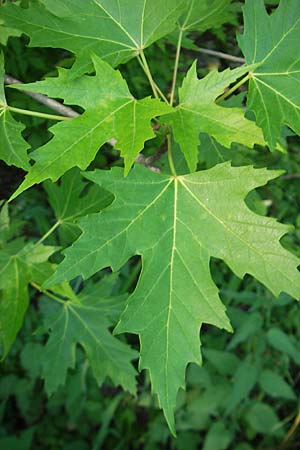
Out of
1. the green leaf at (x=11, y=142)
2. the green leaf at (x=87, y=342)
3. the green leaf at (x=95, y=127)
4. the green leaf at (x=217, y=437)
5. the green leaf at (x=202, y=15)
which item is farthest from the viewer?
the green leaf at (x=217, y=437)

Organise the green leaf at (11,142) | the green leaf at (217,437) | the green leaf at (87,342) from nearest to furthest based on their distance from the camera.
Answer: the green leaf at (11,142)
the green leaf at (87,342)
the green leaf at (217,437)

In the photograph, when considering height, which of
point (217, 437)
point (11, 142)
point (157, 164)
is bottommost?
point (217, 437)

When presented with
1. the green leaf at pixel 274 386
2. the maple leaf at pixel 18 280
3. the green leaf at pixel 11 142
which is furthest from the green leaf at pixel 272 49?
the green leaf at pixel 274 386

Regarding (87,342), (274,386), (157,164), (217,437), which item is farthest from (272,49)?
(217,437)

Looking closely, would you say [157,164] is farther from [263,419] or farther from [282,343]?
[263,419]

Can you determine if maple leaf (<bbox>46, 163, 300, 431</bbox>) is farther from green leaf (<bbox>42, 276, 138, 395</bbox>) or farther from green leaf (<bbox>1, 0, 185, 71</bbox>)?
green leaf (<bbox>42, 276, 138, 395</bbox>)

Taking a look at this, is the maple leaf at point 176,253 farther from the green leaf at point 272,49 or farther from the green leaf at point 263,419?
the green leaf at point 263,419
